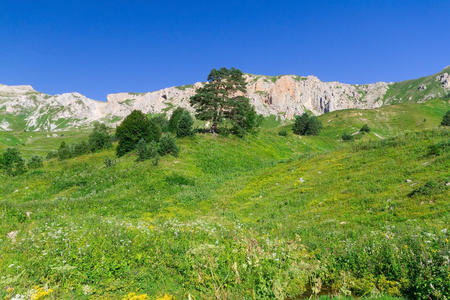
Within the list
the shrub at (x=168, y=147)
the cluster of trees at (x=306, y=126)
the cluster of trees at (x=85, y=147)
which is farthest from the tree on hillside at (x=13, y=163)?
the cluster of trees at (x=306, y=126)

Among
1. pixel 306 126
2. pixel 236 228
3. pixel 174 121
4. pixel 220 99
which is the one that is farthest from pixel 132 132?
pixel 306 126

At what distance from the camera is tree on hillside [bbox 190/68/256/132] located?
38125 mm

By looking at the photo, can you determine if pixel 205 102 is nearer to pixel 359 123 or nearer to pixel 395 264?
pixel 395 264

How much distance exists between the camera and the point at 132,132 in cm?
3969

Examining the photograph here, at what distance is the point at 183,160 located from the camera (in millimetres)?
29250

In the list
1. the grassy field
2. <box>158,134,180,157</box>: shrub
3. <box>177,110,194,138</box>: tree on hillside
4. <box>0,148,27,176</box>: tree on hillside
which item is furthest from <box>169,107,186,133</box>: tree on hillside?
<box>0,148,27,176</box>: tree on hillside

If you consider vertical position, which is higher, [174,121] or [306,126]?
[174,121]

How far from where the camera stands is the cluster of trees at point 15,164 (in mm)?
31986

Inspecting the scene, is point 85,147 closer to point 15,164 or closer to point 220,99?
point 15,164

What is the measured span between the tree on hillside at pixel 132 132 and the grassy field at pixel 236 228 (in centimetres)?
799

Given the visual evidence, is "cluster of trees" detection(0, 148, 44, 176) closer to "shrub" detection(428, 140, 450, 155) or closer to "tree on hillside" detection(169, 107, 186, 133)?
"tree on hillside" detection(169, 107, 186, 133)

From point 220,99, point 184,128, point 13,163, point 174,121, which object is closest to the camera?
point 13,163

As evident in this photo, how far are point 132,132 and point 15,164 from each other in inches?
711

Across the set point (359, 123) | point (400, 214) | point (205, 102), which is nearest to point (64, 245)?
point (400, 214)
